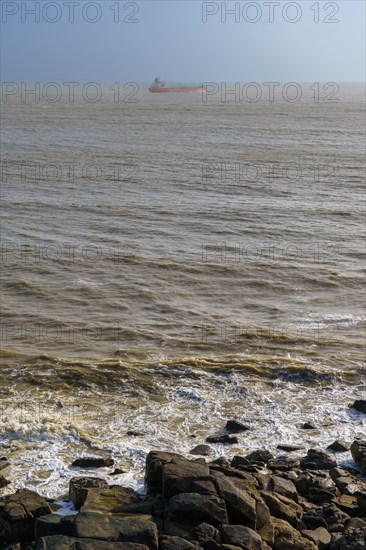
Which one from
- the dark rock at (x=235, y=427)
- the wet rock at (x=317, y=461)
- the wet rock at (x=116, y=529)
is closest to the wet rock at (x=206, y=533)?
the wet rock at (x=116, y=529)

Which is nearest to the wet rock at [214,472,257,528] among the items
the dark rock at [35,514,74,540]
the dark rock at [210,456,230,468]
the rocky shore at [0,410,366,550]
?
the rocky shore at [0,410,366,550]

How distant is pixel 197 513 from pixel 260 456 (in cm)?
385

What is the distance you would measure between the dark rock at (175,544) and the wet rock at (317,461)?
4552mm

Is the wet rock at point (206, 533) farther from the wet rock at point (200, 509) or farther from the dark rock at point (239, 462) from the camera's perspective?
the dark rock at point (239, 462)

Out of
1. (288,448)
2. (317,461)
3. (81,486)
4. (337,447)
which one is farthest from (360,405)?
(81,486)

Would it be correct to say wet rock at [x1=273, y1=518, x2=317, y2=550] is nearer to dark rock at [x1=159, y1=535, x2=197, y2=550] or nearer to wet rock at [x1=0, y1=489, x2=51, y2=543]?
dark rock at [x1=159, y1=535, x2=197, y2=550]

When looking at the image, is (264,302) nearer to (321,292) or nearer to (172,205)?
(321,292)

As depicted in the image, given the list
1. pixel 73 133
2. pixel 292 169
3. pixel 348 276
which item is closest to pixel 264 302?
pixel 348 276

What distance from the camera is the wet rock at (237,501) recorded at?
11.2 metres

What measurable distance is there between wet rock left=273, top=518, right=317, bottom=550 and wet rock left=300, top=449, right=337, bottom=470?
305 cm

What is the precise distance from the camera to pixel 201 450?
49.7 ft

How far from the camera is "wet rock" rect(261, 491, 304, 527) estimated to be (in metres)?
11.8

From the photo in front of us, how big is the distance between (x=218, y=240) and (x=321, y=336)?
38.5 feet

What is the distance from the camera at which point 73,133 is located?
77000 millimetres
